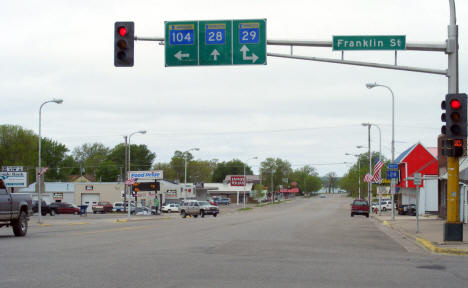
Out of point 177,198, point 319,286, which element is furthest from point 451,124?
point 177,198

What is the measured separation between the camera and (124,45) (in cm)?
1742

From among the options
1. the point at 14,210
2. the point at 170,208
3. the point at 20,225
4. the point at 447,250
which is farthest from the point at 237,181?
the point at 447,250

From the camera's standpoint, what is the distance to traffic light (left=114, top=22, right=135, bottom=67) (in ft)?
57.2

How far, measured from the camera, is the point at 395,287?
1059 cm

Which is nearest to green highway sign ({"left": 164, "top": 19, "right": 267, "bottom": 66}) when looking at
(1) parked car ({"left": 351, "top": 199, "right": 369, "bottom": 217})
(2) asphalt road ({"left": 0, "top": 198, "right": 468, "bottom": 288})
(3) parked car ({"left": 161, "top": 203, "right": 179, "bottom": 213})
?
(2) asphalt road ({"left": 0, "top": 198, "right": 468, "bottom": 288})

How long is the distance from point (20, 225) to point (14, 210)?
3.61 feet

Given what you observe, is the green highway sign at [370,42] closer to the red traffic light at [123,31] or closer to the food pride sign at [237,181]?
the red traffic light at [123,31]

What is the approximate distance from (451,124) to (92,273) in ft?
43.2

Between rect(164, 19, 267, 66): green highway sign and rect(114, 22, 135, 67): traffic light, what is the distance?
248 centimetres

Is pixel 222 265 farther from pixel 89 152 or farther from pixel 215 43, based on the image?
pixel 89 152

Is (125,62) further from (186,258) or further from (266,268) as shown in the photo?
(266,268)

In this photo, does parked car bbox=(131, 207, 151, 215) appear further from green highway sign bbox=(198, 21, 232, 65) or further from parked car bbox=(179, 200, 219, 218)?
green highway sign bbox=(198, 21, 232, 65)

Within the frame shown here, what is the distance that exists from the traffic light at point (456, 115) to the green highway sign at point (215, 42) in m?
6.43

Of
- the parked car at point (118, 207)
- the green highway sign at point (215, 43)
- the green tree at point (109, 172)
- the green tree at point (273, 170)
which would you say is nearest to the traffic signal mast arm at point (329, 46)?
the green highway sign at point (215, 43)
